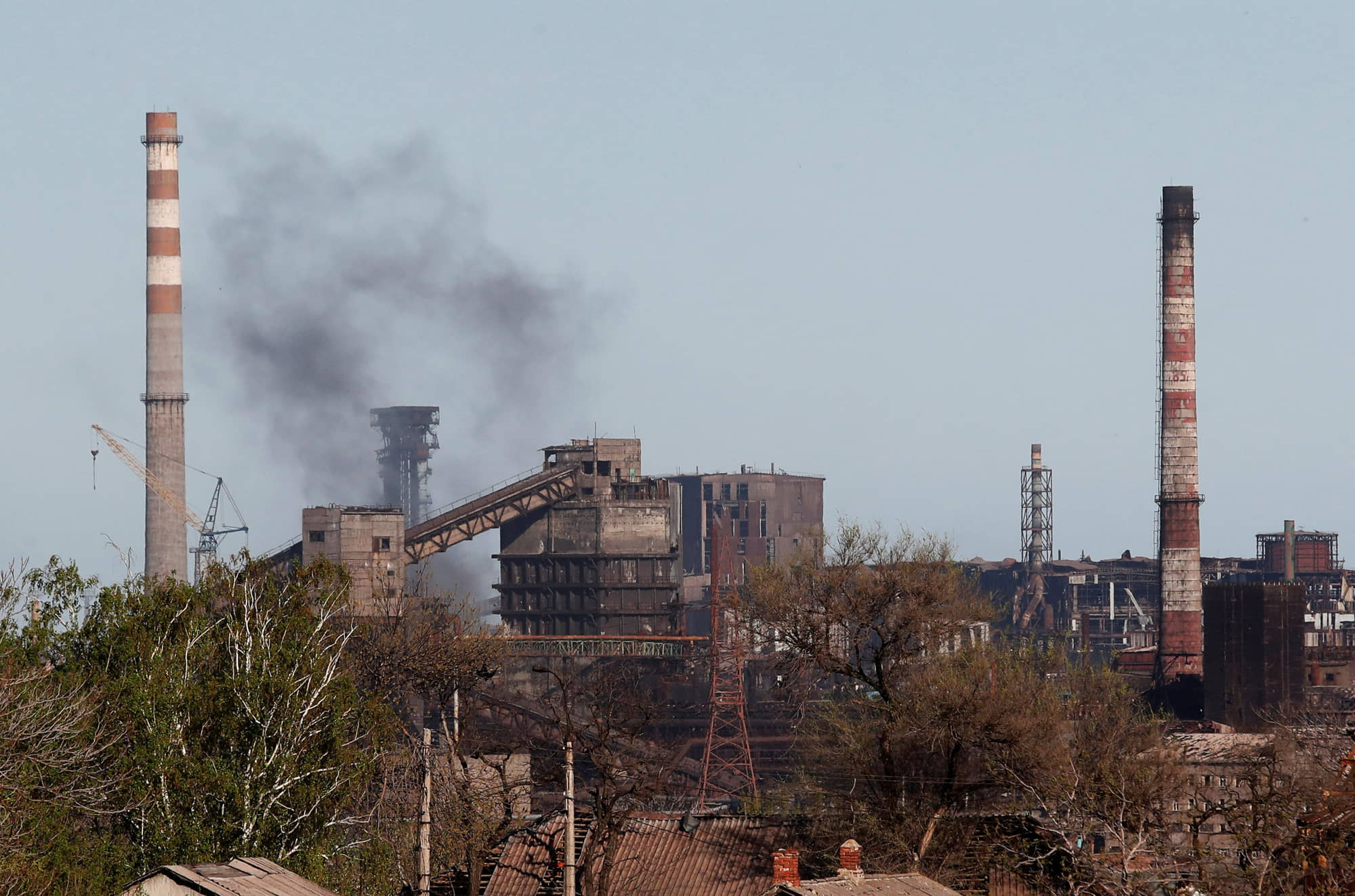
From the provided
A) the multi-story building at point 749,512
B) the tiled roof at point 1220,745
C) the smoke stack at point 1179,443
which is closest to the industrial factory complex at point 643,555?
the smoke stack at point 1179,443

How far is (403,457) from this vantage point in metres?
164

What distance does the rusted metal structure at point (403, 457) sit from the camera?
162875 millimetres

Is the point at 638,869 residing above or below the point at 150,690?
→ below

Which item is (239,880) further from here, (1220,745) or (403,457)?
(403,457)

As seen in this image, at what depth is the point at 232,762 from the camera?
1097 inches

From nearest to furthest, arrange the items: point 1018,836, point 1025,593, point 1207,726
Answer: point 1018,836 < point 1207,726 < point 1025,593

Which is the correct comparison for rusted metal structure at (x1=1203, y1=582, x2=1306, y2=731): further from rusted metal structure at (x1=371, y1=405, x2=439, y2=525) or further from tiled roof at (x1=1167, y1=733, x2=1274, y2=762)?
rusted metal structure at (x1=371, y1=405, x2=439, y2=525)

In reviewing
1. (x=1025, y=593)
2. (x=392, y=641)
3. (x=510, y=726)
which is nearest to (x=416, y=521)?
(x=1025, y=593)

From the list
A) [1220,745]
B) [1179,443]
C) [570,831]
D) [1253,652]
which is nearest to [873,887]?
[570,831]

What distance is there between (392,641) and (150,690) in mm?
23719

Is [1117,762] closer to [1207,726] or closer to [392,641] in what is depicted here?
[392,641]

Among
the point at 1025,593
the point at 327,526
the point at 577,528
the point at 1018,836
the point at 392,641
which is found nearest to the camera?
the point at 1018,836

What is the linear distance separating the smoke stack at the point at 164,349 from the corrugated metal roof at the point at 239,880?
207 ft

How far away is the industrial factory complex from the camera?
70188 mm
